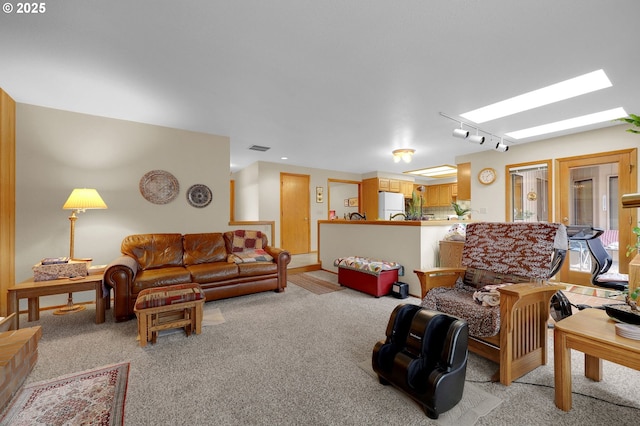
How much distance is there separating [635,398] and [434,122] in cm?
321

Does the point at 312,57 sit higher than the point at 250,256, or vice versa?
the point at 312,57

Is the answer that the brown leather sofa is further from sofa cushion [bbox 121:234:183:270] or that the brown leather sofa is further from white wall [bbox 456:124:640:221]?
white wall [bbox 456:124:640:221]

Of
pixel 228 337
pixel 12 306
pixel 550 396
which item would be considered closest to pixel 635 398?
pixel 550 396

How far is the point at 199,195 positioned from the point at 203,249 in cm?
96

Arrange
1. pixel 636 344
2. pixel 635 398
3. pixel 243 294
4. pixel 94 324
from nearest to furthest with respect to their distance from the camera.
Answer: pixel 636 344
pixel 635 398
pixel 94 324
pixel 243 294

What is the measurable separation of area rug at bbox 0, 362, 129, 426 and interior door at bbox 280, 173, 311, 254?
15.6 ft

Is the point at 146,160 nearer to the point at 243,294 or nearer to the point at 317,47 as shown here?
the point at 243,294

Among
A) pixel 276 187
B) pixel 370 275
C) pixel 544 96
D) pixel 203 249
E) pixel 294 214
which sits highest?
pixel 544 96

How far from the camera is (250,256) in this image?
3.76 meters

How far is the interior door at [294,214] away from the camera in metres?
6.54

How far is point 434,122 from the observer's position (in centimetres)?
368

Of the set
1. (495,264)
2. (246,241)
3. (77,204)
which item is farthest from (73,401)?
(495,264)

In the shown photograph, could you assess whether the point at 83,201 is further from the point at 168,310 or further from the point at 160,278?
the point at 168,310

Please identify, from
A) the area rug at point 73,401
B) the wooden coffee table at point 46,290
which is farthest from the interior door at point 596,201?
the wooden coffee table at point 46,290
